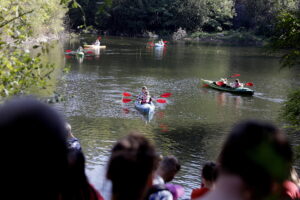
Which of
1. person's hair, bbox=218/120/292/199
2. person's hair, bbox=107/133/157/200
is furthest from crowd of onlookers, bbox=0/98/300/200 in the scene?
person's hair, bbox=107/133/157/200

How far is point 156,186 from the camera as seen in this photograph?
10.4 ft

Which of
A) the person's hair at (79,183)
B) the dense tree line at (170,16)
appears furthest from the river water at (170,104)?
the dense tree line at (170,16)

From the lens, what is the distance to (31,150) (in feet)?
3.75

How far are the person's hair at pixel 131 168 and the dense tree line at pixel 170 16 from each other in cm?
6484

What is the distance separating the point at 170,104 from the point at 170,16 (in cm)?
5191

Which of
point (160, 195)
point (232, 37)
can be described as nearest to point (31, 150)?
point (160, 195)

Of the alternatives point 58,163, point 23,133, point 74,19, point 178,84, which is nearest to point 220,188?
point 58,163

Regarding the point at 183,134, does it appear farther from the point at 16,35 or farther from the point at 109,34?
the point at 109,34

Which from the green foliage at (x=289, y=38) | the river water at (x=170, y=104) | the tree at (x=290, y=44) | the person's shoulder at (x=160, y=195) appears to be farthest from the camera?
the river water at (x=170, y=104)

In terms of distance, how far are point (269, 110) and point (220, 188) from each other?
1825 cm

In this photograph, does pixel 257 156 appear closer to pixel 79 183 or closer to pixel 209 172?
pixel 79 183

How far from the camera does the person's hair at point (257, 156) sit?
44.1 inches

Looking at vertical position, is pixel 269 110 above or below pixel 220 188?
below

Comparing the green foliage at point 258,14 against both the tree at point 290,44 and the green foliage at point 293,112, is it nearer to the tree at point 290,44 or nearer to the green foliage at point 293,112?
the tree at point 290,44
